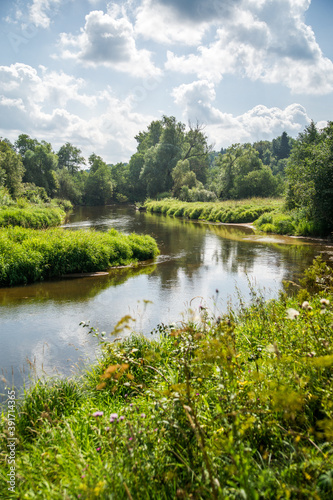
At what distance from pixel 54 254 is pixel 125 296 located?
4475 millimetres

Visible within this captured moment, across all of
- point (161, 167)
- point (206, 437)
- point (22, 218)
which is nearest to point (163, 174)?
point (161, 167)

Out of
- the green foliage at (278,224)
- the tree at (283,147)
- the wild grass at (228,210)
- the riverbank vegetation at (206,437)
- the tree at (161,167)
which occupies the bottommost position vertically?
the riverbank vegetation at (206,437)

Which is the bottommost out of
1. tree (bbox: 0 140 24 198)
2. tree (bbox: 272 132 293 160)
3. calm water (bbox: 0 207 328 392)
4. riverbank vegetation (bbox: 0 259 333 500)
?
calm water (bbox: 0 207 328 392)

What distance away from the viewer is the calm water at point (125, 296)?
7.17m

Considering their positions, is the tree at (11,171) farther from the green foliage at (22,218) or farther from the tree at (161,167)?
the tree at (161,167)

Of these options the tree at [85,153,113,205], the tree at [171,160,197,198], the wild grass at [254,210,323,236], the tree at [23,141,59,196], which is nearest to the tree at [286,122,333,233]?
the wild grass at [254,210,323,236]

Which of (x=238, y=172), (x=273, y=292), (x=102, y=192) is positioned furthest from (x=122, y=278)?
(x=102, y=192)

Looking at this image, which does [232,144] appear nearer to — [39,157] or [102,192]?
[102,192]

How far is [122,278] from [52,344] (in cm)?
681

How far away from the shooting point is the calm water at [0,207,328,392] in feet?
23.5

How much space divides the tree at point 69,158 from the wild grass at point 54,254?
84.1 metres

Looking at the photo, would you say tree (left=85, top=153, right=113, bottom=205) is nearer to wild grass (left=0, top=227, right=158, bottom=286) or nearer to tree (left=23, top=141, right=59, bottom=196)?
tree (left=23, top=141, right=59, bottom=196)

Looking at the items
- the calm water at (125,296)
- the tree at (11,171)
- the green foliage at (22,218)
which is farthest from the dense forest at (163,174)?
the calm water at (125,296)

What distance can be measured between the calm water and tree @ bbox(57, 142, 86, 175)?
8290 centimetres
